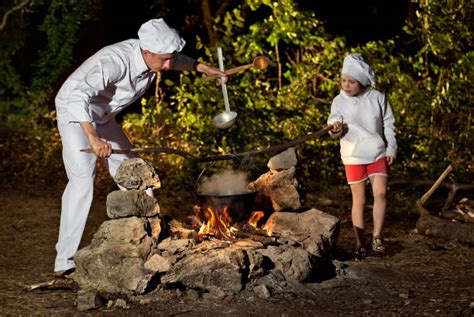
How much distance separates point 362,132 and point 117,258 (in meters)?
2.32

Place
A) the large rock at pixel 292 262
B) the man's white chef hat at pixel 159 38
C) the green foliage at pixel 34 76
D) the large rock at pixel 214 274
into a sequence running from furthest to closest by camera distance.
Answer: the green foliage at pixel 34 76 → the large rock at pixel 292 262 → the man's white chef hat at pixel 159 38 → the large rock at pixel 214 274

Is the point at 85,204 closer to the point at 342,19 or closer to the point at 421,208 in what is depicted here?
the point at 421,208

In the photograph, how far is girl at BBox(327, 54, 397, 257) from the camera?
680cm

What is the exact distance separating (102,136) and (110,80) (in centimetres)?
60

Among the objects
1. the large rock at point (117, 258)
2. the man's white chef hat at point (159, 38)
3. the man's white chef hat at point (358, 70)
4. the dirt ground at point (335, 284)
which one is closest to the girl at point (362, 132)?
the man's white chef hat at point (358, 70)

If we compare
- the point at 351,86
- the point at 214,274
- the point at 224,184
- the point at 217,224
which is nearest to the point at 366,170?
the point at 351,86

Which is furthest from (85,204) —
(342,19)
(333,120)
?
Result: (342,19)

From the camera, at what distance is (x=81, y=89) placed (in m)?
5.82

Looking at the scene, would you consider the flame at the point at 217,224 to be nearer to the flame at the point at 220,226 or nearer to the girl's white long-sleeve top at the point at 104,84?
the flame at the point at 220,226

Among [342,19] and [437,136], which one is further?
[342,19]

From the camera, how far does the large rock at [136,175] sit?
5.90 metres

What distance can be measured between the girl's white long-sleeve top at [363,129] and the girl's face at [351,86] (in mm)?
38

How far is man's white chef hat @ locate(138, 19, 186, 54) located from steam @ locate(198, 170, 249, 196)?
1.33m

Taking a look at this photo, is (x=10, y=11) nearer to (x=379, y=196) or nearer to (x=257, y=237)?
(x=379, y=196)
